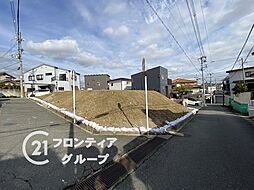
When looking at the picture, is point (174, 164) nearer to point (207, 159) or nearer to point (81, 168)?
point (207, 159)

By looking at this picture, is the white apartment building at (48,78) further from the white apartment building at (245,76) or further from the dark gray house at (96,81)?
the white apartment building at (245,76)

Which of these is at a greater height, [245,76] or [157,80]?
[245,76]

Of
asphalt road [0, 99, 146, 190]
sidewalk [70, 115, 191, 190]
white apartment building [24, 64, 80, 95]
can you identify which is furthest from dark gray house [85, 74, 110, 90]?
sidewalk [70, 115, 191, 190]

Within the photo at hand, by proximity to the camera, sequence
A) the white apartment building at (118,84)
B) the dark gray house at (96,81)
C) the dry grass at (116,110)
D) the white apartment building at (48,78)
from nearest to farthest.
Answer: the dry grass at (116,110), the white apartment building at (48,78), the dark gray house at (96,81), the white apartment building at (118,84)

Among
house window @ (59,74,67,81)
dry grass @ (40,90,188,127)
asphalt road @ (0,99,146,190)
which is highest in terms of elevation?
house window @ (59,74,67,81)

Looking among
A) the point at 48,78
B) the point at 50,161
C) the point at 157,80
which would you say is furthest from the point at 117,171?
the point at 48,78

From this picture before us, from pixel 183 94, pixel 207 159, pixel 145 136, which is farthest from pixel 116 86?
pixel 207 159

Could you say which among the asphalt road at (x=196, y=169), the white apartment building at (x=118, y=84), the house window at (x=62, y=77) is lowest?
the asphalt road at (x=196, y=169)

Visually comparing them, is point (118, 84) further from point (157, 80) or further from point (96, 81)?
point (157, 80)

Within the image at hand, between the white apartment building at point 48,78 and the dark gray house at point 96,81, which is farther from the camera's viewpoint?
the dark gray house at point 96,81

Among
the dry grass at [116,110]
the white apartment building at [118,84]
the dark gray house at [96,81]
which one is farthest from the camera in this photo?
the white apartment building at [118,84]

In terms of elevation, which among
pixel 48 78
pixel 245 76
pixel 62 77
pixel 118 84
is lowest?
pixel 118 84

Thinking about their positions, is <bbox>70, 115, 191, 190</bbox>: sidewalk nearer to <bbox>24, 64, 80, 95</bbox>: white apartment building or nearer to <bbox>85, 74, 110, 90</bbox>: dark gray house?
<bbox>24, 64, 80, 95</bbox>: white apartment building

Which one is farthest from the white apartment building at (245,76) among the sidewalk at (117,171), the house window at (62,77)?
the sidewalk at (117,171)
